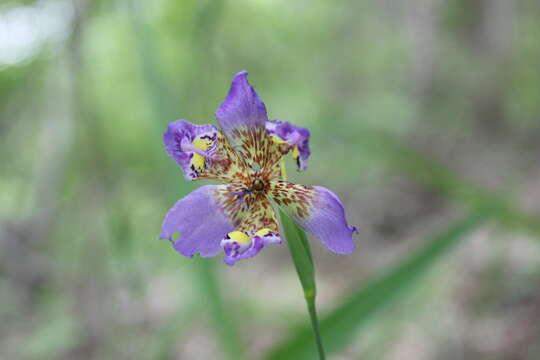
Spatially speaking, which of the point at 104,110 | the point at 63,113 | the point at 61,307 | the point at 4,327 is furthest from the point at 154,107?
the point at 104,110

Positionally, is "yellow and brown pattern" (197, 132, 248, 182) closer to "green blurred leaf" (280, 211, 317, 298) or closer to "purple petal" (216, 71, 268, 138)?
"purple petal" (216, 71, 268, 138)

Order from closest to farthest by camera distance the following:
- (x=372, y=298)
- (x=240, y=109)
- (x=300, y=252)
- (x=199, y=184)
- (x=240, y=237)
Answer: (x=300, y=252) → (x=240, y=237) → (x=240, y=109) → (x=372, y=298) → (x=199, y=184)

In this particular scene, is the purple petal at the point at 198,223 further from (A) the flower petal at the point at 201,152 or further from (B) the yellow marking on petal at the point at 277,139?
(B) the yellow marking on petal at the point at 277,139

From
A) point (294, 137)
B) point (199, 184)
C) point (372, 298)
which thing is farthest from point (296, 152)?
point (199, 184)

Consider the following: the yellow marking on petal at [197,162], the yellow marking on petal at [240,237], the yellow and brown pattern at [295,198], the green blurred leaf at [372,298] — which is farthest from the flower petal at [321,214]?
the green blurred leaf at [372,298]

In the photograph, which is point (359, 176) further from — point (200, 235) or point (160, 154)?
point (200, 235)

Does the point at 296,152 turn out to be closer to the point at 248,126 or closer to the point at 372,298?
the point at 248,126
